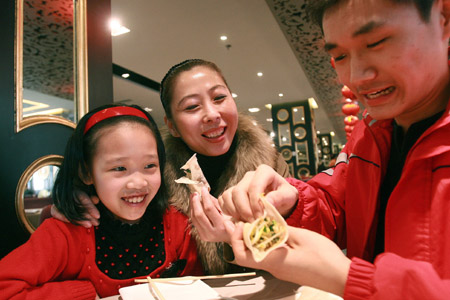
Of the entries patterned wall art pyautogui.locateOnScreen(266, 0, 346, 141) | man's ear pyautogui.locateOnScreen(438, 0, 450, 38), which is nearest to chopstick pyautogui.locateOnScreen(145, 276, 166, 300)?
man's ear pyautogui.locateOnScreen(438, 0, 450, 38)

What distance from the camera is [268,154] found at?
179 cm

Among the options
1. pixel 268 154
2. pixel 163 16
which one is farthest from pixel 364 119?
pixel 163 16

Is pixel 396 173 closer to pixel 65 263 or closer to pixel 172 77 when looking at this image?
pixel 172 77

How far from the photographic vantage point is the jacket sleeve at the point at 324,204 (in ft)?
4.22

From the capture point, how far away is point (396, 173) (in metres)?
1.23

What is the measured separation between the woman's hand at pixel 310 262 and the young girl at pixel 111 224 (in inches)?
32.6

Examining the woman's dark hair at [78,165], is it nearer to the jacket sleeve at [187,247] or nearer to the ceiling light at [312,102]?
the jacket sleeve at [187,247]

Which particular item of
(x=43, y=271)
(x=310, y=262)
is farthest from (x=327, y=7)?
(x=43, y=271)

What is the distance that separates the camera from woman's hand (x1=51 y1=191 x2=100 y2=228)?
142 cm

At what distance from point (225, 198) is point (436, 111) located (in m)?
0.81

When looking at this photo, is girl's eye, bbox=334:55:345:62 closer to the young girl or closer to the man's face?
the man's face

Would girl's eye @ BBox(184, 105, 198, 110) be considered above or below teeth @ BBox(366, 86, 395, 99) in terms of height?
above

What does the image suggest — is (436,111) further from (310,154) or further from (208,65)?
(310,154)

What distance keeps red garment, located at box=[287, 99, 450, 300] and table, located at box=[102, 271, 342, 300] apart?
25cm
